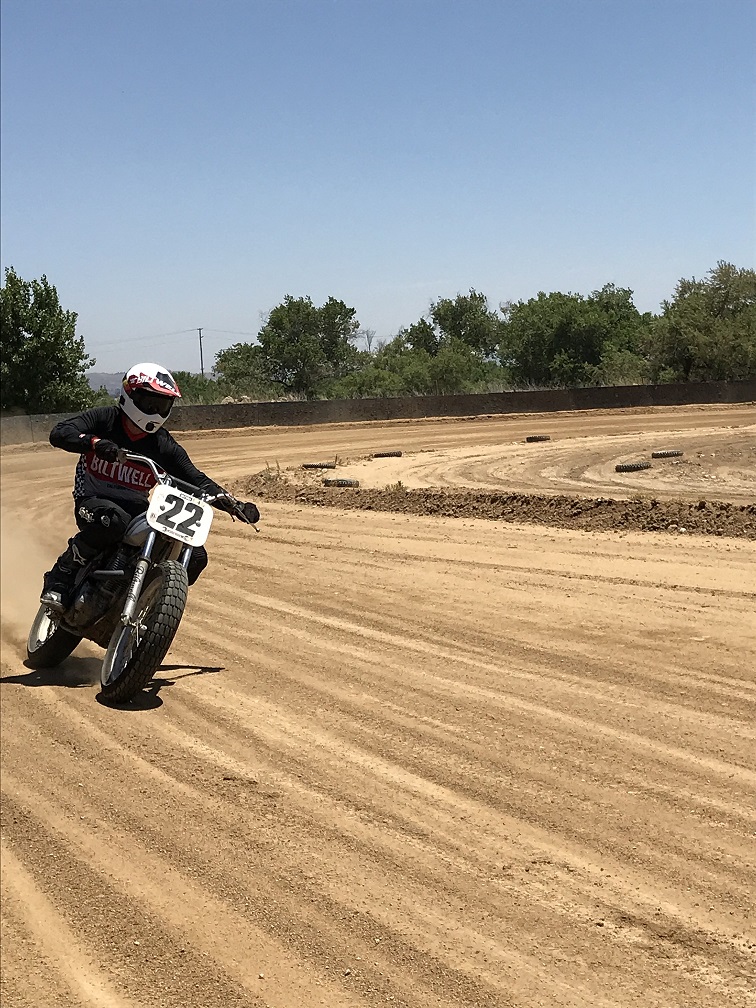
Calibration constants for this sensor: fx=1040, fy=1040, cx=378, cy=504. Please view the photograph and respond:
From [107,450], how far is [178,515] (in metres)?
0.60

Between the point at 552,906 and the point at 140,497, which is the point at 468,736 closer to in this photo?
the point at 552,906

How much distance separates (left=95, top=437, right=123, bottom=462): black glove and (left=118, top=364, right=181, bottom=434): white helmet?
0.30 m

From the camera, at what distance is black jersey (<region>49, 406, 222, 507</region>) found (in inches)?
263

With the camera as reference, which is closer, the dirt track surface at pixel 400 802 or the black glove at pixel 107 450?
the dirt track surface at pixel 400 802

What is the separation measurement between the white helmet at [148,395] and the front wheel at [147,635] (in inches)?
35.4

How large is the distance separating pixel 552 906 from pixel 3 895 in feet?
11.0

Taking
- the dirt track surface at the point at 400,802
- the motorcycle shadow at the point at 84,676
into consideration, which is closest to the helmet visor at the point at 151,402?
the dirt track surface at the point at 400,802

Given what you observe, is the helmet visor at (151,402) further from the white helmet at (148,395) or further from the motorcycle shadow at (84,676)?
the motorcycle shadow at (84,676)

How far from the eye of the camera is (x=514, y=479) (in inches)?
813

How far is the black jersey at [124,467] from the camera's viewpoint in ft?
21.9

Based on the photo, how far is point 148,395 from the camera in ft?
20.8

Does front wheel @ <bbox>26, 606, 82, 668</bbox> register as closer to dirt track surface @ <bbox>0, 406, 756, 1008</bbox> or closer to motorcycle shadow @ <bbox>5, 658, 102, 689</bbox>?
motorcycle shadow @ <bbox>5, 658, 102, 689</bbox>

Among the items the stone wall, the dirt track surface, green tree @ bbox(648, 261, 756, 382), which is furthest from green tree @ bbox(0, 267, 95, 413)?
the dirt track surface

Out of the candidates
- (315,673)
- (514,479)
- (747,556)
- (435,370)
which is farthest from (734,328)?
(315,673)
